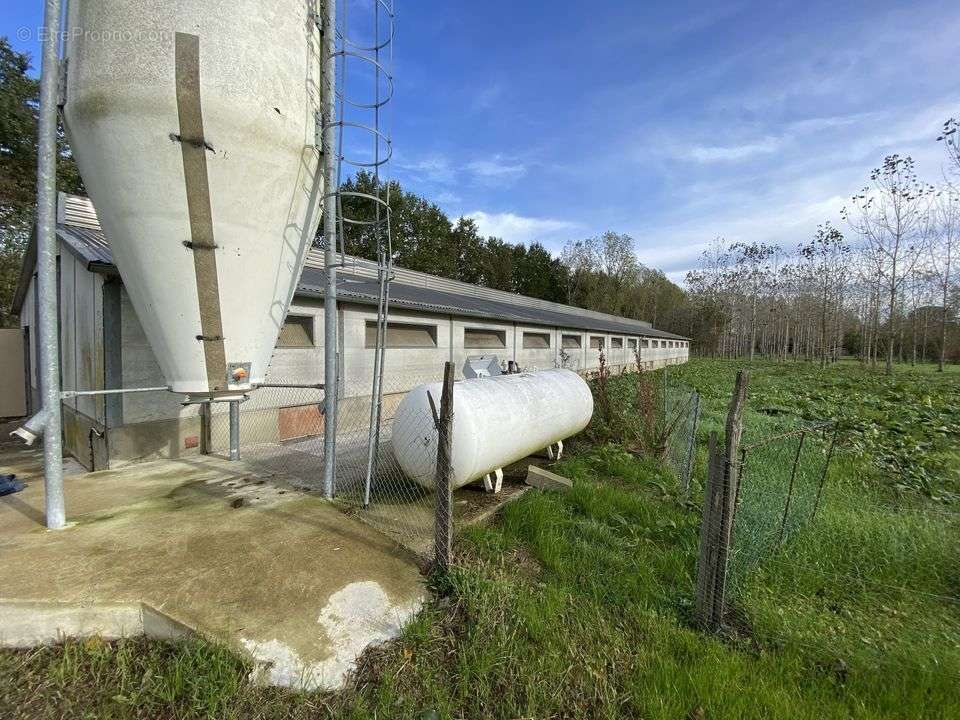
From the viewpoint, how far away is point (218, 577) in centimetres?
288

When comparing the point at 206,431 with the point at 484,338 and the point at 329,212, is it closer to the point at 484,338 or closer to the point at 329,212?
the point at 329,212

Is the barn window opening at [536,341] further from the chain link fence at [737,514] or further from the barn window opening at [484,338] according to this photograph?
the chain link fence at [737,514]

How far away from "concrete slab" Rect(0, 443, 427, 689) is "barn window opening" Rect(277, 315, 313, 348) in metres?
3.31

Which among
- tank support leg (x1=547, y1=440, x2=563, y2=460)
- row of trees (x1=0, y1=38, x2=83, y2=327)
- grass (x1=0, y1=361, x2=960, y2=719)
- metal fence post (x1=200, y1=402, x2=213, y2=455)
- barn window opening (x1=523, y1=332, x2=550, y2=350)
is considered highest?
row of trees (x1=0, y1=38, x2=83, y2=327)

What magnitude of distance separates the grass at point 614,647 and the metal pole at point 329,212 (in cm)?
179

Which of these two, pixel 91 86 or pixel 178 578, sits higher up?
pixel 91 86

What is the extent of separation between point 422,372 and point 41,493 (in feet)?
21.1

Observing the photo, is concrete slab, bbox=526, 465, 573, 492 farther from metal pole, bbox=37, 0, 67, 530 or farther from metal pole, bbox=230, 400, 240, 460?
metal pole, bbox=37, 0, 67, 530

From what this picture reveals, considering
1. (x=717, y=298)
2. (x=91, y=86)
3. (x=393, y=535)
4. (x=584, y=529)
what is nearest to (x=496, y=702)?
(x=393, y=535)


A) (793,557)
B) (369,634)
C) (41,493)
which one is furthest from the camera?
(41,493)

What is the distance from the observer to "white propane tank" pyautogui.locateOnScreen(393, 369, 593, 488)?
4.18m

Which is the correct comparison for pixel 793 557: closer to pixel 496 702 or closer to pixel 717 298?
pixel 496 702

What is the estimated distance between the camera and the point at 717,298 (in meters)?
51.2

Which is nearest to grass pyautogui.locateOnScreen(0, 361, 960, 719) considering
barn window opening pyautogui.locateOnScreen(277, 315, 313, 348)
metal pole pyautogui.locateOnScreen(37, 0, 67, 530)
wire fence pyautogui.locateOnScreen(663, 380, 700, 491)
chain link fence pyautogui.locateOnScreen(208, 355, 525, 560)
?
chain link fence pyautogui.locateOnScreen(208, 355, 525, 560)
